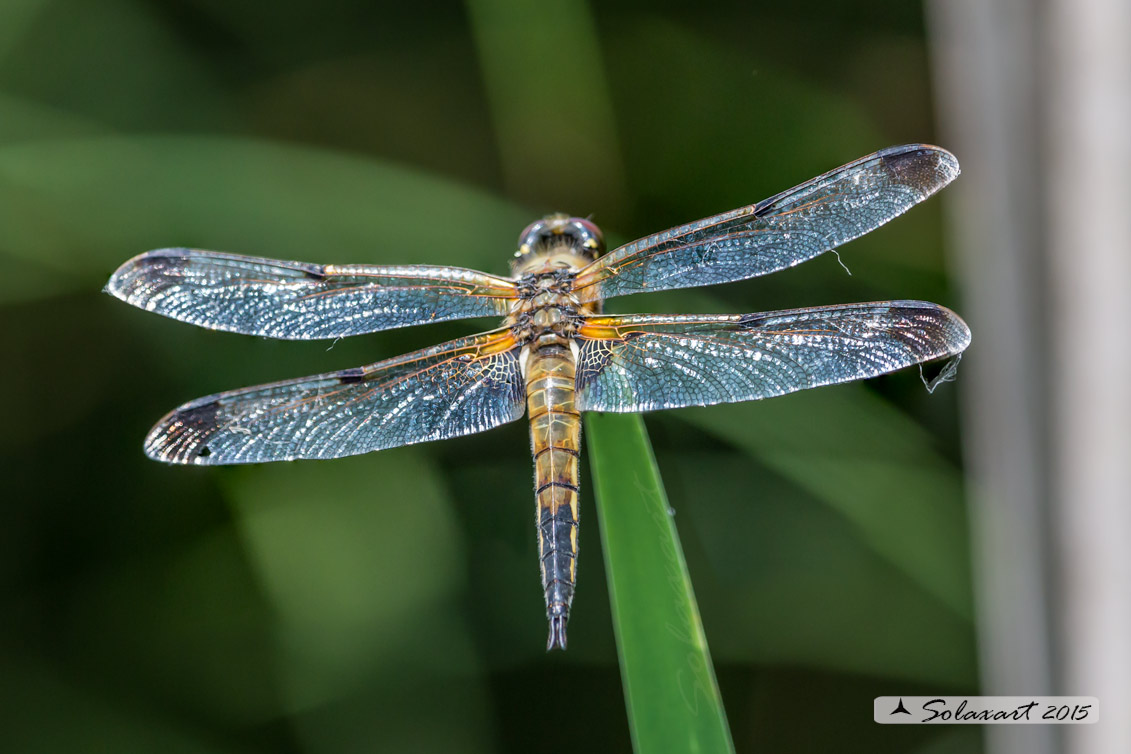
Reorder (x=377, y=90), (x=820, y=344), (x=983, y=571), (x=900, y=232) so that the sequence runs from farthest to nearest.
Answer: (x=377, y=90) < (x=900, y=232) < (x=983, y=571) < (x=820, y=344)

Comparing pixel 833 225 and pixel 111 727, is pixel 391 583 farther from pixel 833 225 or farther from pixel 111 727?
pixel 833 225

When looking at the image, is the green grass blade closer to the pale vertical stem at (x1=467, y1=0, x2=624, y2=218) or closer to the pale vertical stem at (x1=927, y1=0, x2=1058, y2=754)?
the pale vertical stem at (x1=927, y1=0, x2=1058, y2=754)

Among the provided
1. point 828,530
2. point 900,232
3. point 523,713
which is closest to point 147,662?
point 523,713

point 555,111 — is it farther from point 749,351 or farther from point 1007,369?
point 1007,369

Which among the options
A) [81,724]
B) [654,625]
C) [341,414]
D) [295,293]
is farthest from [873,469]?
[81,724]

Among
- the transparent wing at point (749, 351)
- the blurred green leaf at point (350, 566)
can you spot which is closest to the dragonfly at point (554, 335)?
the transparent wing at point (749, 351)

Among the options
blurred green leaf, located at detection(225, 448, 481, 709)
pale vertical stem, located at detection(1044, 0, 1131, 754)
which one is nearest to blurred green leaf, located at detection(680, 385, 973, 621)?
pale vertical stem, located at detection(1044, 0, 1131, 754)

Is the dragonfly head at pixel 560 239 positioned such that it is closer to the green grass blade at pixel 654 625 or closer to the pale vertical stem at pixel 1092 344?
the green grass blade at pixel 654 625
